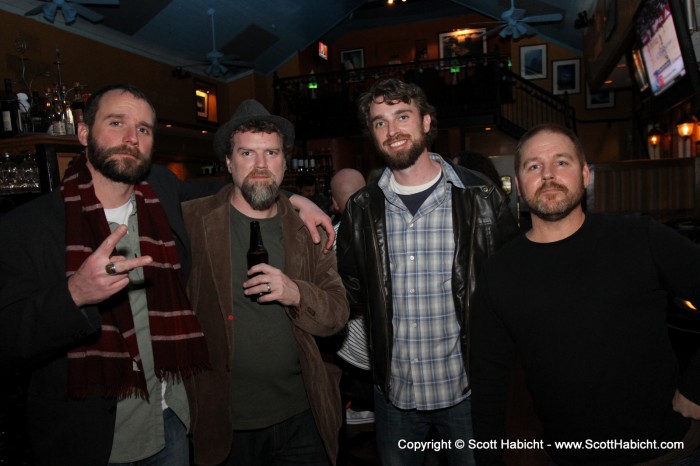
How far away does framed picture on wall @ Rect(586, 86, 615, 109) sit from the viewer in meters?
13.4

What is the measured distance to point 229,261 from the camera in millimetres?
1917

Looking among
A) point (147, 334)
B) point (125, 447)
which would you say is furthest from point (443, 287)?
point (125, 447)

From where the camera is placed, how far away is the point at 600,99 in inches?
531

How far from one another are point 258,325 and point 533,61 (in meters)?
14.1

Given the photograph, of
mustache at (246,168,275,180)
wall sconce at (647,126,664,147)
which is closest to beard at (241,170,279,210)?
mustache at (246,168,275,180)

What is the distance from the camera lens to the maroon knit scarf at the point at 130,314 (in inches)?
61.6

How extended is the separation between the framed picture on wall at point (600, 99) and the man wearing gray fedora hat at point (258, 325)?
542 inches

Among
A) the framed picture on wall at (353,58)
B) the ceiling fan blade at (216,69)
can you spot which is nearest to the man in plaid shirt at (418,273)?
the ceiling fan blade at (216,69)

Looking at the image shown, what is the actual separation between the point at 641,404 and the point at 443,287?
800 millimetres

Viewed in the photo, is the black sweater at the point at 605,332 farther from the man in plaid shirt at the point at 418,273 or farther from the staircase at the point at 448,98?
the staircase at the point at 448,98

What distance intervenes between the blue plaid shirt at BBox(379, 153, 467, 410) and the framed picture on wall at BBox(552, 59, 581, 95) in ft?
44.1

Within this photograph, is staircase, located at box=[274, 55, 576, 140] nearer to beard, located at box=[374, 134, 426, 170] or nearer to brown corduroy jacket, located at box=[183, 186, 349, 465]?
beard, located at box=[374, 134, 426, 170]

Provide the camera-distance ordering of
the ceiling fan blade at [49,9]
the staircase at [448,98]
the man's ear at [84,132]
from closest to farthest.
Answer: the man's ear at [84,132] < the ceiling fan blade at [49,9] < the staircase at [448,98]

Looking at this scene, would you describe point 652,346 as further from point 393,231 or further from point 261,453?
point 261,453
